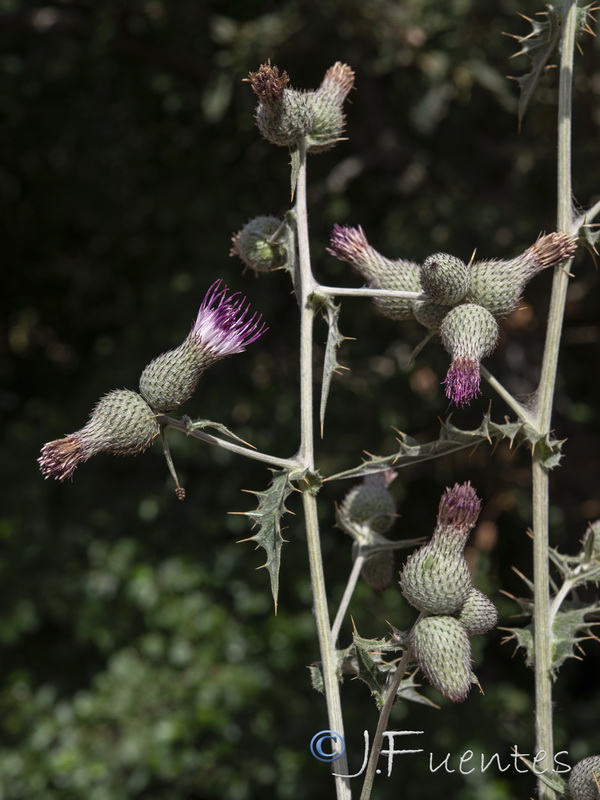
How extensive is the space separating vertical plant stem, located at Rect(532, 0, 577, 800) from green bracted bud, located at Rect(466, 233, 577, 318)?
0.13 feet

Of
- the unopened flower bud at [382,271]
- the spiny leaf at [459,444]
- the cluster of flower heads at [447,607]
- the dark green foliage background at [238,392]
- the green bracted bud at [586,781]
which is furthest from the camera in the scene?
the dark green foliage background at [238,392]

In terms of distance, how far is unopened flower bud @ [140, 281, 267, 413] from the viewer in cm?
159

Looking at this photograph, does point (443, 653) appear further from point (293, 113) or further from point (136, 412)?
point (293, 113)

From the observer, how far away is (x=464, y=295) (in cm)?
157

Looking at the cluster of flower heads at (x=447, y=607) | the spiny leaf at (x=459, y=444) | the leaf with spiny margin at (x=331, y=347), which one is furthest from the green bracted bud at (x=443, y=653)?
the leaf with spiny margin at (x=331, y=347)

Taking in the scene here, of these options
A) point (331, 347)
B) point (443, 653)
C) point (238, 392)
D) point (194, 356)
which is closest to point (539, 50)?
point (331, 347)

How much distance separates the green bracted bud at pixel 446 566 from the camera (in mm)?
1462

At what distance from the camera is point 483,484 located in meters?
4.38

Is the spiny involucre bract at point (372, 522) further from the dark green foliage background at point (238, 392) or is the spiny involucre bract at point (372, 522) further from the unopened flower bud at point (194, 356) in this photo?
the dark green foliage background at point (238, 392)

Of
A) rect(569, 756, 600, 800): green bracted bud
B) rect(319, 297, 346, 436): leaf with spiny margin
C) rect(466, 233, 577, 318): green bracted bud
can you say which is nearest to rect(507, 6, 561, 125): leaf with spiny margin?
rect(466, 233, 577, 318): green bracted bud

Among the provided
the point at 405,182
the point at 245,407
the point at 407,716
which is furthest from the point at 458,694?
the point at 405,182

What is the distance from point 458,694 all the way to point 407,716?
229 centimetres

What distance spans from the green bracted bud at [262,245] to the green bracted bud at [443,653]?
0.70m

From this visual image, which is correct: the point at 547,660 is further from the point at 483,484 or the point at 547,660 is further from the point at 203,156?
the point at 203,156
